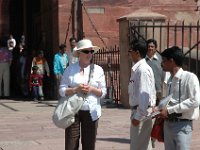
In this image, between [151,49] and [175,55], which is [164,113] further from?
[151,49]

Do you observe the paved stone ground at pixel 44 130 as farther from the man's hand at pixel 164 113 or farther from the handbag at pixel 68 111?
the man's hand at pixel 164 113

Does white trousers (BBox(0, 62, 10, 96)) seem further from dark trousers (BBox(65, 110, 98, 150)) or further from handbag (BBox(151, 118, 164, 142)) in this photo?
handbag (BBox(151, 118, 164, 142))

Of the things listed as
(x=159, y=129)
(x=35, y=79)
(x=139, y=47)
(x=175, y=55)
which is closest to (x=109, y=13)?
(x=35, y=79)

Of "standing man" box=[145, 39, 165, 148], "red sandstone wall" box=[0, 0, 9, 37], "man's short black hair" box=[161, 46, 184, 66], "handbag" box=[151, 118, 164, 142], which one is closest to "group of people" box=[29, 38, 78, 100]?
"red sandstone wall" box=[0, 0, 9, 37]

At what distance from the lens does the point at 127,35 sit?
53.2 feet

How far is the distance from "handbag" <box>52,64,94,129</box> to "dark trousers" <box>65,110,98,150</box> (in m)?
0.14

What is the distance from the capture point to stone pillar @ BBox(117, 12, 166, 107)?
15.8 m

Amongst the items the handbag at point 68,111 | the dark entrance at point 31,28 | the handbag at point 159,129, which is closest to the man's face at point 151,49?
the handbag at point 68,111

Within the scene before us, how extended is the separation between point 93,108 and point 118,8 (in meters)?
13.0

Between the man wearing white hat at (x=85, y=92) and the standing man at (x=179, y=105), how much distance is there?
1230mm

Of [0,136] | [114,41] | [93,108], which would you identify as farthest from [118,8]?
[93,108]

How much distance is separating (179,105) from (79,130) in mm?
1654

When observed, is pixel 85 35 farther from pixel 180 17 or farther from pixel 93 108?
pixel 93 108

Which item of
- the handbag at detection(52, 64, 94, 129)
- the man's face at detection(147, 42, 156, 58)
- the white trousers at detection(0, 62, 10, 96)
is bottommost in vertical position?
the white trousers at detection(0, 62, 10, 96)
